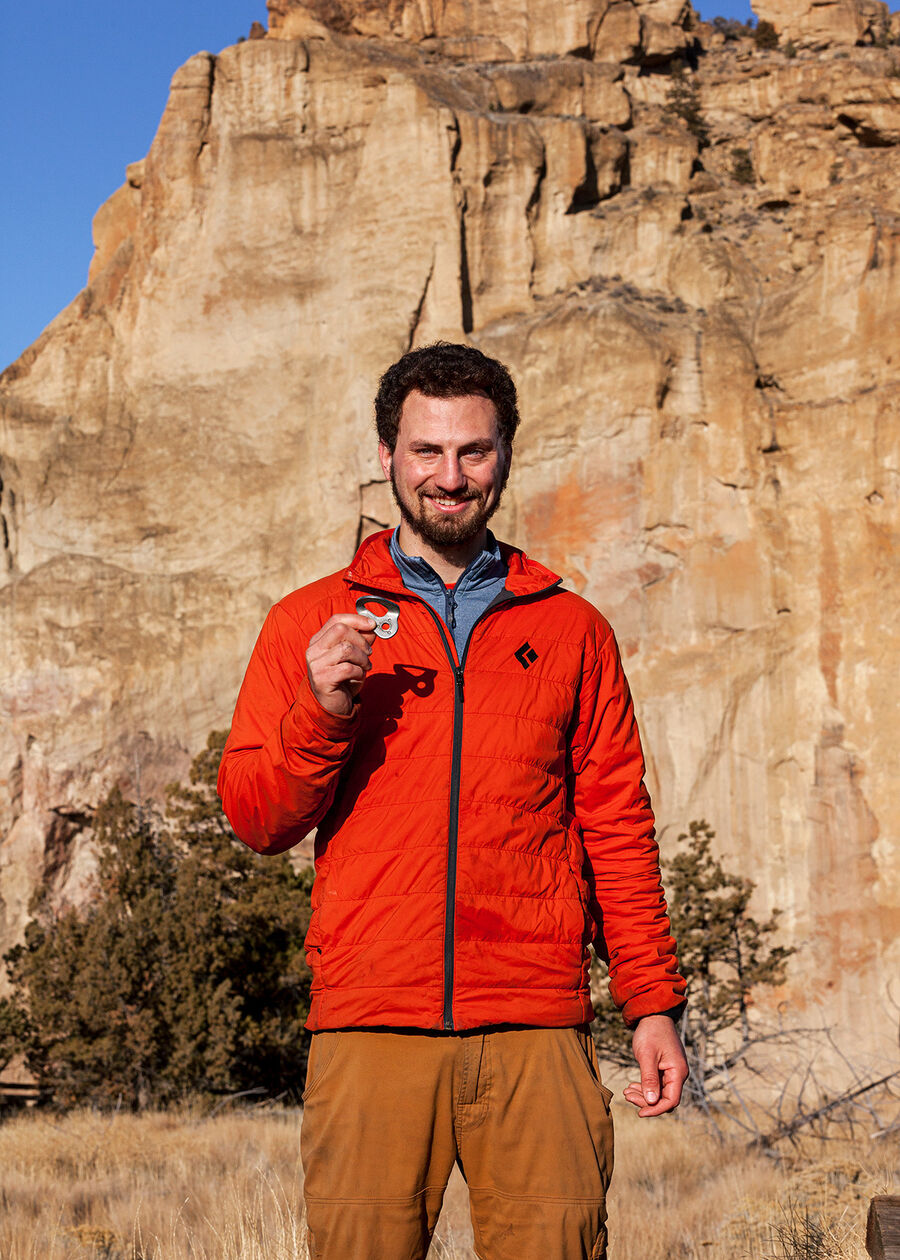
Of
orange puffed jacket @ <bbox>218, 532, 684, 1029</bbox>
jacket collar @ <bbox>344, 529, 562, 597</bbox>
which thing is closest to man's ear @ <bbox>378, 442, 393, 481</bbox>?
jacket collar @ <bbox>344, 529, 562, 597</bbox>

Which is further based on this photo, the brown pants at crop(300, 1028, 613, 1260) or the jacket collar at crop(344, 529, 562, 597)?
the jacket collar at crop(344, 529, 562, 597)

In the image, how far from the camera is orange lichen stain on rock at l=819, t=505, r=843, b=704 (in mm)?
20531

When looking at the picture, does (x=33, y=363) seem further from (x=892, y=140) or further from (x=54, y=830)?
(x=892, y=140)

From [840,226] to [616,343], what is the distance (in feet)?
15.7

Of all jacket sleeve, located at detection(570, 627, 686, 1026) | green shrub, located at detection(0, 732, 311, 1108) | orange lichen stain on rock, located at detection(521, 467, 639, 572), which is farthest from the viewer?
orange lichen stain on rock, located at detection(521, 467, 639, 572)

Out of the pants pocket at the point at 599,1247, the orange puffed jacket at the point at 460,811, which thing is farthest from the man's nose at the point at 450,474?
the pants pocket at the point at 599,1247

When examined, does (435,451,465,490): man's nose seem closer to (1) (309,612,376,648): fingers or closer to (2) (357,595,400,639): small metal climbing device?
(2) (357,595,400,639): small metal climbing device

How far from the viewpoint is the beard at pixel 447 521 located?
2.69 meters

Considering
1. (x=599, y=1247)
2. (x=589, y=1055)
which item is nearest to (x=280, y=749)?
(x=589, y=1055)

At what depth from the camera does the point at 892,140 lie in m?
24.6

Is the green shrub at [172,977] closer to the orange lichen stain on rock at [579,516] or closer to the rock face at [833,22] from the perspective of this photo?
the orange lichen stain on rock at [579,516]

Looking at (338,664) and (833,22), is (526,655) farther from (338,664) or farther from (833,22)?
(833,22)

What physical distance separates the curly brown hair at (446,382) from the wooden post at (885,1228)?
1.76 m

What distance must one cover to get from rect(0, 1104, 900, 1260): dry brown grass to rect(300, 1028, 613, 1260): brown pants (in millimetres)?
1667
